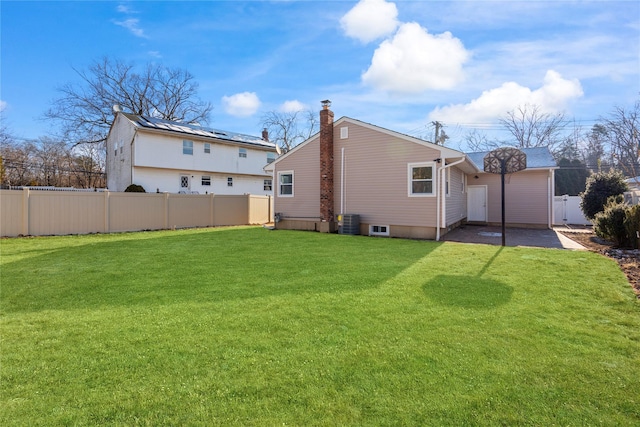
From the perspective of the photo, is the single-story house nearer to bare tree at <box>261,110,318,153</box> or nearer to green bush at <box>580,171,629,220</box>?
green bush at <box>580,171,629,220</box>

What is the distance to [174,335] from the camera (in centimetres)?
340

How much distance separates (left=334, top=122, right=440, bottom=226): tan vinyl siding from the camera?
1161 centimetres

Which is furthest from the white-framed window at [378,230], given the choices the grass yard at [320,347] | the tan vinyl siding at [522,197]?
the tan vinyl siding at [522,197]

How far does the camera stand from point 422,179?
454 inches

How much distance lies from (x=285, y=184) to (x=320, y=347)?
40.1 ft

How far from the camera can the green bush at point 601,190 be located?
1359 cm

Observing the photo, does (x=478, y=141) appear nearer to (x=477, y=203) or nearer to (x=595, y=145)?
(x=595, y=145)

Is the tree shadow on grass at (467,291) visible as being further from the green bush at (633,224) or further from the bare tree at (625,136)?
the bare tree at (625,136)

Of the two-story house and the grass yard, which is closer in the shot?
the grass yard

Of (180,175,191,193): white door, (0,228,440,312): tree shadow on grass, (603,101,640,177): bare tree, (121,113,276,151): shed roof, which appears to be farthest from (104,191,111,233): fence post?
(603,101,640,177): bare tree

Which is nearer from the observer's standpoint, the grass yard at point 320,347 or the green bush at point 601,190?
the grass yard at point 320,347

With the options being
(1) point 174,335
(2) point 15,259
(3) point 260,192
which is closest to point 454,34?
(1) point 174,335

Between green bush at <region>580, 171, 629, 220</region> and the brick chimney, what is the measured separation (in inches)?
428

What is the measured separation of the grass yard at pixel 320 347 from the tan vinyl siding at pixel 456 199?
6371 mm
